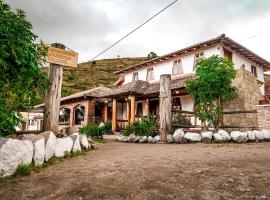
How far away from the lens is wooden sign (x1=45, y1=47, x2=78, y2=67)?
545cm

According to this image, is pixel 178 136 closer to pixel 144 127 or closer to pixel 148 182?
pixel 144 127

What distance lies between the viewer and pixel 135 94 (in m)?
15.3

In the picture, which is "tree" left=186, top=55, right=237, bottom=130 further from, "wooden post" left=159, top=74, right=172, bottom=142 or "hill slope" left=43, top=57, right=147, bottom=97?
"hill slope" left=43, top=57, right=147, bottom=97

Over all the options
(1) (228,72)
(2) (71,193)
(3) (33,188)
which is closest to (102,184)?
(2) (71,193)

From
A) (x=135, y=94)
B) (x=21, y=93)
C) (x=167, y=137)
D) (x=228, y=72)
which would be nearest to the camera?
(x=21, y=93)

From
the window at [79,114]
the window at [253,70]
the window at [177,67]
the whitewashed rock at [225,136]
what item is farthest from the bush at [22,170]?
the window at [79,114]

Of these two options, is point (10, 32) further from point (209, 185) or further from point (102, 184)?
point (209, 185)

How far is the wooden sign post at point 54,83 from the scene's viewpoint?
537cm

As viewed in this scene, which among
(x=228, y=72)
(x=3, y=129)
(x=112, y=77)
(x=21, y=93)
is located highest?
(x=112, y=77)

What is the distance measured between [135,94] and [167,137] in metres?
6.77

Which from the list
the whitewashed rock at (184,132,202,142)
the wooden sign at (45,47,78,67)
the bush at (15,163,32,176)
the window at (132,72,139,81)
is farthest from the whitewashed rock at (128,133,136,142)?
the window at (132,72,139,81)

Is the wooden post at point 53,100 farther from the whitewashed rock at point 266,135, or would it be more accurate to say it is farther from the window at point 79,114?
the window at point 79,114

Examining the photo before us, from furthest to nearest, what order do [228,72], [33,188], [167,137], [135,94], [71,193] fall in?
[135,94] < [228,72] < [167,137] < [33,188] < [71,193]

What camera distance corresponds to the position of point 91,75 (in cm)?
5984
